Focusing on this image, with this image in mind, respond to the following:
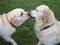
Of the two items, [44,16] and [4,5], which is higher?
[4,5]

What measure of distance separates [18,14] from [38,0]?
8.49 feet

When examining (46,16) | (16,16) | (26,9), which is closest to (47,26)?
(46,16)

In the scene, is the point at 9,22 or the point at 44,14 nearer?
the point at 44,14

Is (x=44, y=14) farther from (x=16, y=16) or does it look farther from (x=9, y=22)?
(x=9, y=22)

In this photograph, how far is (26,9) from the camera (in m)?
5.94

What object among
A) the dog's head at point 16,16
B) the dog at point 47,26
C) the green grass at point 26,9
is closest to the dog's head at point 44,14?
the dog at point 47,26

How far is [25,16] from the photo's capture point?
4199 millimetres

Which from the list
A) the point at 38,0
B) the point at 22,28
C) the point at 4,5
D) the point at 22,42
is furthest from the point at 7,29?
the point at 38,0

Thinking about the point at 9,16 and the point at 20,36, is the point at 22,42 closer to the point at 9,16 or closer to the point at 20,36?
the point at 20,36

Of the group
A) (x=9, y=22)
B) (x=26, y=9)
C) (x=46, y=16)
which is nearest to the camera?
(x=46, y=16)

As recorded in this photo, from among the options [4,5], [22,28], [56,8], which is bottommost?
[22,28]

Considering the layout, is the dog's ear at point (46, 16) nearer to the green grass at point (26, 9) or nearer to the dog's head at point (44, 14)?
the dog's head at point (44, 14)

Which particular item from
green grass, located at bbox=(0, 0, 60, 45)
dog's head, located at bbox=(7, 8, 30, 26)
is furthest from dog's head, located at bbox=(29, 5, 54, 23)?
green grass, located at bbox=(0, 0, 60, 45)

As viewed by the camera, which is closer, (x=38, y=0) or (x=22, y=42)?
(x=22, y=42)
